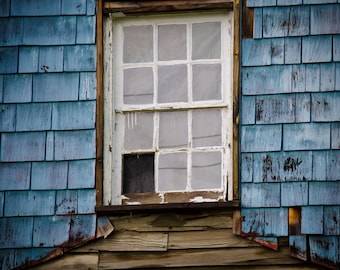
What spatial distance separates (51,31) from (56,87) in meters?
0.50

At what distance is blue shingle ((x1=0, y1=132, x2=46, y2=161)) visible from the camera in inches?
375

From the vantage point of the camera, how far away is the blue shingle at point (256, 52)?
9.45 meters

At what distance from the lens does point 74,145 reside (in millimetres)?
9516

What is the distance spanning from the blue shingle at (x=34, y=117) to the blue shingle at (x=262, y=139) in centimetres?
166

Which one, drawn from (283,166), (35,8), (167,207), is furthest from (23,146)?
(283,166)

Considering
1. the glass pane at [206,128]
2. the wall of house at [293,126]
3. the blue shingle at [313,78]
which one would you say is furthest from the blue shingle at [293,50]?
the glass pane at [206,128]

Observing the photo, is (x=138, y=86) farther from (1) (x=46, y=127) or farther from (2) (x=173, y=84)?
(1) (x=46, y=127)

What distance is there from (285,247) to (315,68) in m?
1.49

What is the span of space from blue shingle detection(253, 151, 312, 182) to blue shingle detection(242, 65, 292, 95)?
0.54 meters

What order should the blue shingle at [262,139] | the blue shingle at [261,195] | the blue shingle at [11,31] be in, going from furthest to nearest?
1. the blue shingle at [11,31]
2. the blue shingle at [262,139]
3. the blue shingle at [261,195]

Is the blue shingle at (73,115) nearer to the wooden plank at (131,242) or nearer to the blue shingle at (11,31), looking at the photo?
the blue shingle at (11,31)

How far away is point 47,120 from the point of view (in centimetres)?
959

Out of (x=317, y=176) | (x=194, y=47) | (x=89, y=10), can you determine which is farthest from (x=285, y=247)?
(x=89, y=10)

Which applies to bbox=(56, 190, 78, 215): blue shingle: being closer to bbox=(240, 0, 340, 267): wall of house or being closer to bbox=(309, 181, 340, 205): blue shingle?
bbox=(240, 0, 340, 267): wall of house
